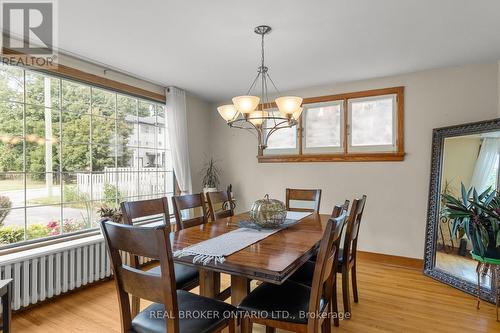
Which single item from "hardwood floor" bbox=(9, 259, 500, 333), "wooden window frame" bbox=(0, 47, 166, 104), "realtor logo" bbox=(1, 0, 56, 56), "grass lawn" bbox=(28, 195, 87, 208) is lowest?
"hardwood floor" bbox=(9, 259, 500, 333)

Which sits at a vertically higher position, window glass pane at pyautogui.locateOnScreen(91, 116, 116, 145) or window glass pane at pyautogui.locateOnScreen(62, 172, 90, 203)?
window glass pane at pyautogui.locateOnScreen(91, 116, 116, 145)

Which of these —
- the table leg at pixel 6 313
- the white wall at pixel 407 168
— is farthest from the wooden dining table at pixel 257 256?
the white wall at pixel 407 168

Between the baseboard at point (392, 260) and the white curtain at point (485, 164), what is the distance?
1118 mm

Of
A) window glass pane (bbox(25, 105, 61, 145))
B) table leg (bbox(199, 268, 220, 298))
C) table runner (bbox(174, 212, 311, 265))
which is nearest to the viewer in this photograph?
table runner (bbox(174, 212, 311, 265))

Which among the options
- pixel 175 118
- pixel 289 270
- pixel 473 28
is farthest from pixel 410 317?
pixel 175 118

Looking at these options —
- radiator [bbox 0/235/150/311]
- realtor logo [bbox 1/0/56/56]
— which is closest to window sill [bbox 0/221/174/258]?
radiator [bbox 0/235/150/311]

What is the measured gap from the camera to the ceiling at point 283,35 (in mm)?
2064

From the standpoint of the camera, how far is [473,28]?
2365 millimetres

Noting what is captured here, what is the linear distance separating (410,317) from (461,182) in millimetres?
1583

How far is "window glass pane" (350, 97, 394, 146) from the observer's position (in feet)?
12.0

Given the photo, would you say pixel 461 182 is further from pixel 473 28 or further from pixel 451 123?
pixel 473 28

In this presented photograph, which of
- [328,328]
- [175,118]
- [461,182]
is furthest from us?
[175,118]

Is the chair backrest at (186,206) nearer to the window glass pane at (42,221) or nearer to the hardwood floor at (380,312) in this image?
the hardwood floor at (380,312)

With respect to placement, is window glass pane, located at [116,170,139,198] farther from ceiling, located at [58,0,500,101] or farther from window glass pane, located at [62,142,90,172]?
ceiling, located at [58,0,500,101]
